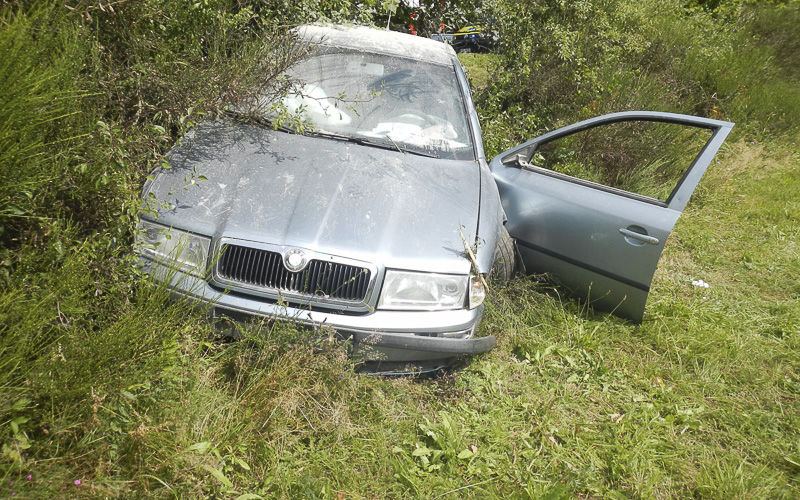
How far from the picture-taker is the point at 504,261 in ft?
11.0

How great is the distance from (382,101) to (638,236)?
71.5 inches

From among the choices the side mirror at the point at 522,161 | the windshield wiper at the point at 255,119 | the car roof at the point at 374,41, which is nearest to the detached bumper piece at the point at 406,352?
the windshield wiper at the point at 255,119

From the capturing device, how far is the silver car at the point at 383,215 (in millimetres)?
2443

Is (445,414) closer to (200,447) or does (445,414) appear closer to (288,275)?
(288,275)

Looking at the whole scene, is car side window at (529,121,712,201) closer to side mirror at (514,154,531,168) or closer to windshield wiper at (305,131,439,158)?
side mirror at (514,154,531,168)

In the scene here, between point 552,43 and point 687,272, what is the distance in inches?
131

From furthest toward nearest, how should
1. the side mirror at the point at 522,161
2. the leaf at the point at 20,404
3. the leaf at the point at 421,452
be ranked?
1. the side mirror at the point at 522,161
2. the leaf at the point at 421,452
3. the leaf at the point at 20,404

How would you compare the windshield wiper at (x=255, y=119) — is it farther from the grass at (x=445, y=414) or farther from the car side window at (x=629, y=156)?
the car side window at (x=629, y=156)

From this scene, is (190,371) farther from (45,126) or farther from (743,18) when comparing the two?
(743,18)

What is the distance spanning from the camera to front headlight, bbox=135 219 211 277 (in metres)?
2.45

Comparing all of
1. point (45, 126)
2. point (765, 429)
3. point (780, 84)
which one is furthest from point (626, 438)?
point (780, 84)

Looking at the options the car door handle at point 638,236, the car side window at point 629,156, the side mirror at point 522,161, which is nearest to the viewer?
the car door handle at point 638,236

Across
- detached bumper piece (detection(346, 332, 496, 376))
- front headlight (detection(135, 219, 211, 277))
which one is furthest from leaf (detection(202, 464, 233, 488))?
front headlight (detection(135, 219, 211, 277))

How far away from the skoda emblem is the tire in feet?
4.02
